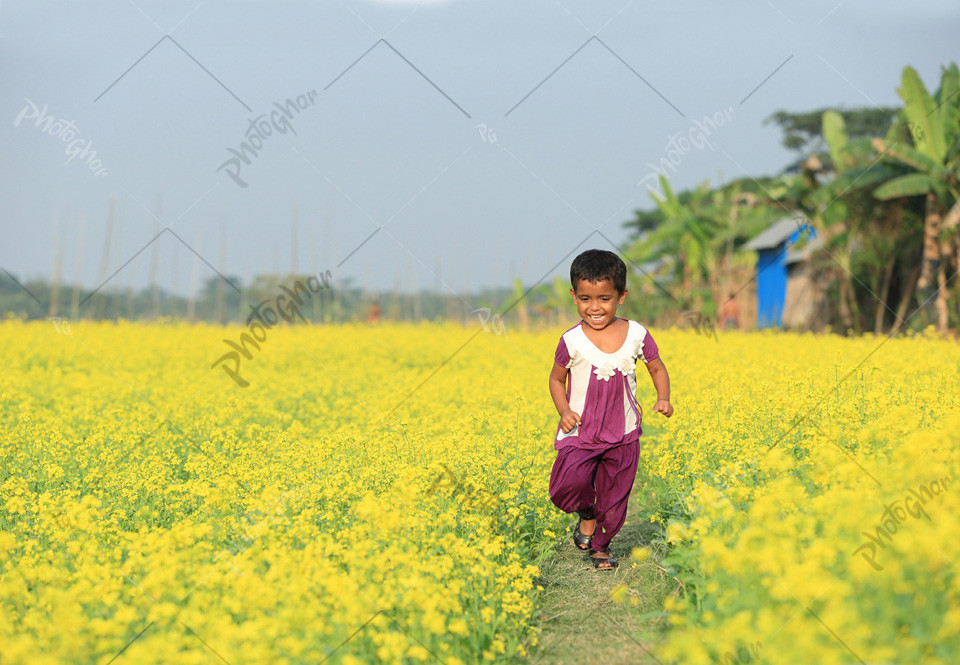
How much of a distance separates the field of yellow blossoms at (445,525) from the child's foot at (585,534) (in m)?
0.15

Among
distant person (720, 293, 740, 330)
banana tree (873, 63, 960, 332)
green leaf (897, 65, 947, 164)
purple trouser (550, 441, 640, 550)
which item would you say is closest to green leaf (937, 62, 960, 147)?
banana tree (873, 63, 960, 332)

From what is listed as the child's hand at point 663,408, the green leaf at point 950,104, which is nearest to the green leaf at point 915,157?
the green leaf at point 950,104

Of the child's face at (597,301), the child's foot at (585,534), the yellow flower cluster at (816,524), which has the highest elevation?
the child's face at (597,301)

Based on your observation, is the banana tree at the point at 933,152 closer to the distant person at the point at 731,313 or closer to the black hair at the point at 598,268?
the distant person at the point at 731,313

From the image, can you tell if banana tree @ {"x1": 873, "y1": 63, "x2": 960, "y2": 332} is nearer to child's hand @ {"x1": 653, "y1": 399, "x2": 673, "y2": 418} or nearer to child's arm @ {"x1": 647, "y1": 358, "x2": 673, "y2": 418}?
child's arm @ {"x1": 647, "y1": 358, "x2": 673, "y2": 418}

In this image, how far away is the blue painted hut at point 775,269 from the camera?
2255 centimetres

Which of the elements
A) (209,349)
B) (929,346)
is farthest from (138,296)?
(929,346)

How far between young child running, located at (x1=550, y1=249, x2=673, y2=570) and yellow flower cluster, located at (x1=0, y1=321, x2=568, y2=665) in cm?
33

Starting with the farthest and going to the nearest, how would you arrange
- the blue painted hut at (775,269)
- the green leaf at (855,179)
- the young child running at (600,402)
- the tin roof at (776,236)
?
the tin roof at (776,236), the blue painted hut at (775,269), the green leaf at (855,179), the young child running at (600,402)

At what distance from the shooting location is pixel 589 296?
12.9 feet

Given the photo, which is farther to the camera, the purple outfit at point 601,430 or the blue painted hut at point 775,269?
the blue painted hut at point 775,269

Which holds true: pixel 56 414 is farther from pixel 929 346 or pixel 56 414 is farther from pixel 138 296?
pixel 138 296

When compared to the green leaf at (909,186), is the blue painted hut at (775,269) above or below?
below

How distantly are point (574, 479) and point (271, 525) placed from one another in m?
1.52
